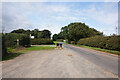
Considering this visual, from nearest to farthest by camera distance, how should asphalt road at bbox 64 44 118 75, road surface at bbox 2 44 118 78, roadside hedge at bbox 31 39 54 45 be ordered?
road surface at bbox 2 44 118 78 < asphalt road at bbox 64 44 118 75 < roadside hedge at bbox 31 39 54 45

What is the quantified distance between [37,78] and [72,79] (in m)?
1.67

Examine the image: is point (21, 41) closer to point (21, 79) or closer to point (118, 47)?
point (21, 79)

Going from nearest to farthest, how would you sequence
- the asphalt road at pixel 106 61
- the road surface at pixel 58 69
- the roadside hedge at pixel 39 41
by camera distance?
the road surface at pixel 58 69, the asphalt road at pixel 106 61, the roadside hedge at pixel 39 41

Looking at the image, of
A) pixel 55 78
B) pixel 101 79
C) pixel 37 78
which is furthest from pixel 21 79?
pixel 101 79

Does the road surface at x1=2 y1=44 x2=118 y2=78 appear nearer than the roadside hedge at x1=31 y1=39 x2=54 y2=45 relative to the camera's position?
Yes

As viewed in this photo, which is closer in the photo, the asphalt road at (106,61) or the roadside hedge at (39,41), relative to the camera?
the asphalt road at (106,61)

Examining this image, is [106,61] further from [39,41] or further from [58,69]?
[39,41]

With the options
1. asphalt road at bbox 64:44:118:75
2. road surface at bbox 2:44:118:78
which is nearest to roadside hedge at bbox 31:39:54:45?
asphalt road at bbox 64:44:118:75

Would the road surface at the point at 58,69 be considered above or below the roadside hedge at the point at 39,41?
below

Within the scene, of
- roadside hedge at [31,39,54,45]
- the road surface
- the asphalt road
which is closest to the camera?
the road surface

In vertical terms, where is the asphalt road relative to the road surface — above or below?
below

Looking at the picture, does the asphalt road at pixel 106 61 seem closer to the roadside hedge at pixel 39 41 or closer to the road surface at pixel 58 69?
the road surface at pixel 58 69

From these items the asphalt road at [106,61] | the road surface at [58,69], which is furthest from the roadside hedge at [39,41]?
the road surface at [58,69]

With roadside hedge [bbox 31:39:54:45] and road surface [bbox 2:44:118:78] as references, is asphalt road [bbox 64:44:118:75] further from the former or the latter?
roadside hedge [bbox 31:39:54:45]
